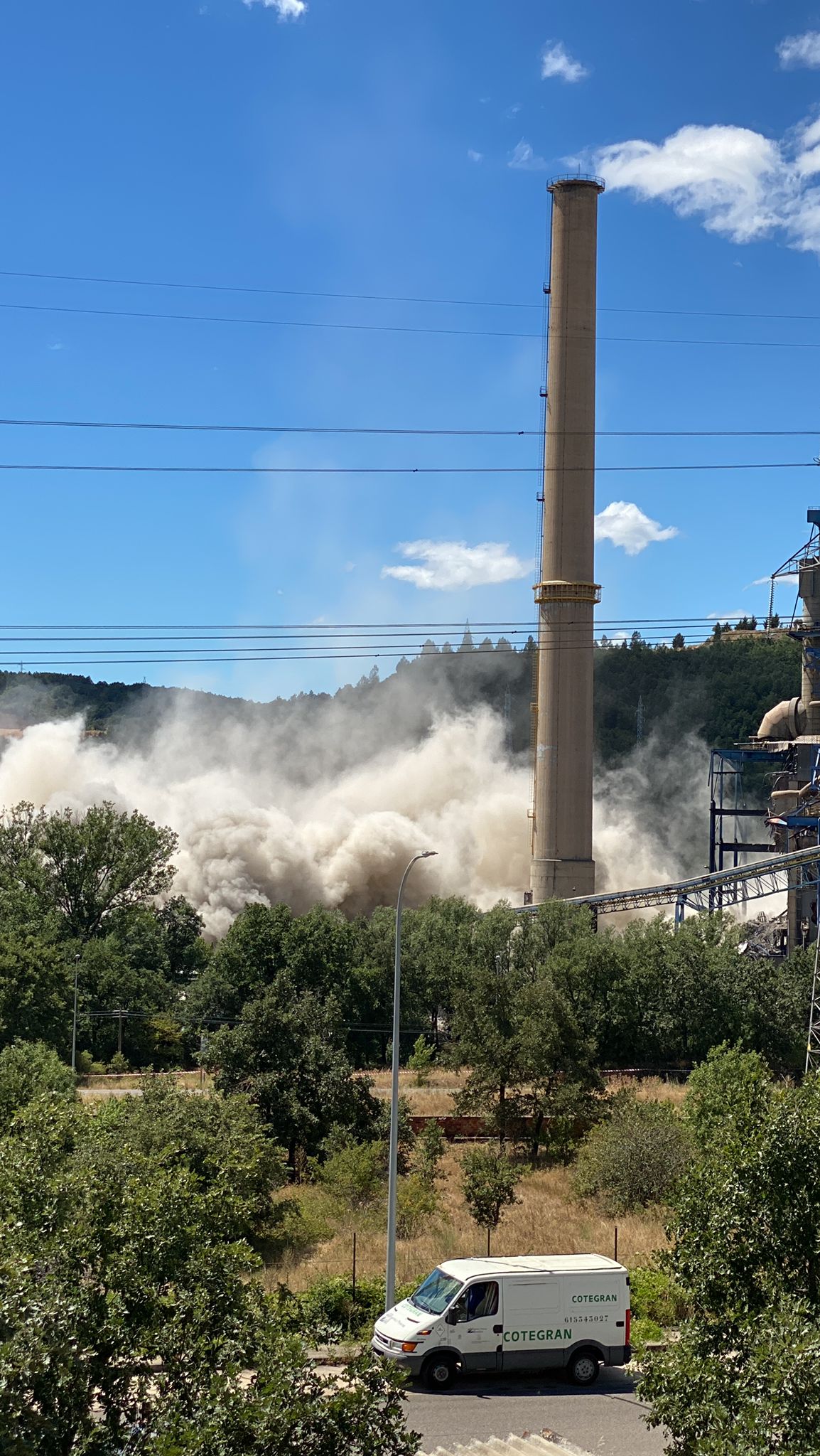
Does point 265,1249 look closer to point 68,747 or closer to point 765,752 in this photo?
point 765,752

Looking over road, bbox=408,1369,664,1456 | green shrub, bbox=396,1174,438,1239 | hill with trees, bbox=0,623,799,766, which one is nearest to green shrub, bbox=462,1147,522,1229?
green shrub, bbox=396,1174,438,1239

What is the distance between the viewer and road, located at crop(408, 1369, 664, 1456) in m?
16.9

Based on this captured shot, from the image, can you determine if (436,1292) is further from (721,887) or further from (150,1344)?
(721,887)

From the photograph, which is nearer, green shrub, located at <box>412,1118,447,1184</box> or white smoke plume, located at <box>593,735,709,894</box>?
green shrub, located at <box>412,1118,447,1184</box>

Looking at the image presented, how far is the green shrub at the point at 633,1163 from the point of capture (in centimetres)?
2841

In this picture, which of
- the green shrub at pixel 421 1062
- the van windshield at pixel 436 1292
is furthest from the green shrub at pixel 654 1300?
the green shrub at pixel 421 1062

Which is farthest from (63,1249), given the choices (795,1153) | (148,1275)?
(795,1153)

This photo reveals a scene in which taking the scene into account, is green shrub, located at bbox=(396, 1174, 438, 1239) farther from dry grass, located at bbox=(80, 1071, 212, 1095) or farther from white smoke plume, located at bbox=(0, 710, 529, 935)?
white smoke plume, located at bbox=(0, 710, 529, 935)

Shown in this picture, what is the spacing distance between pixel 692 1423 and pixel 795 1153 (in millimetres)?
2658

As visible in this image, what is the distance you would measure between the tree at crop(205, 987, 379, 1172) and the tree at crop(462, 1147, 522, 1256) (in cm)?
391

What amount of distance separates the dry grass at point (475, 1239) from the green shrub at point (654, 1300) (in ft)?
5.35

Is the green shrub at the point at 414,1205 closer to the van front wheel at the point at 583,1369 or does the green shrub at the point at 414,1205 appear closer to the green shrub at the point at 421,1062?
the van front wheel at the point at 583,1369

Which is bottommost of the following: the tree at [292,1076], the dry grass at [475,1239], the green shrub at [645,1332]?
the dry grass at [475,1239]

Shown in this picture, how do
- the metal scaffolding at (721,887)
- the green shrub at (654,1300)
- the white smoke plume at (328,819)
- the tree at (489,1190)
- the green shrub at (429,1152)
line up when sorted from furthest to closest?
the white smoke plume at (328,819) → the metal scaffolding at (721,887) → the green shrub at (429,1152) → the tree at (489,1190) → the green shrub at (654,1300)
